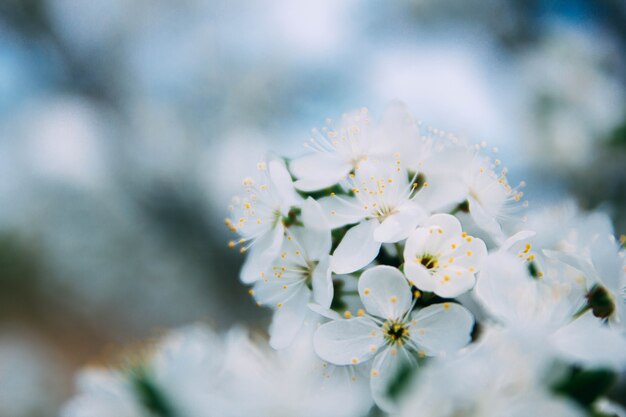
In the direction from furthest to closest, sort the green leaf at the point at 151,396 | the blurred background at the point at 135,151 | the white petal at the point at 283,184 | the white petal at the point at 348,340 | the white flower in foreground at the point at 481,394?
the blurred background at the point at 135,151 < the white petal at the point at 283,184 < the white petal at the point at 348,340 < the green leaf at the point at 151,396 < the white flower in foreground at the point at 481,394

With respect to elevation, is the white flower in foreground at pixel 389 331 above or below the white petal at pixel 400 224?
below

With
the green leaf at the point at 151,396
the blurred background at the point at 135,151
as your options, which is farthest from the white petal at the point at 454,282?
the blurred background at the point at 135,151

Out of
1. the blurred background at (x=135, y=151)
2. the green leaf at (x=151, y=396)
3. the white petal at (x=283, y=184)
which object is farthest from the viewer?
the blurred background at (x=135, y=151)

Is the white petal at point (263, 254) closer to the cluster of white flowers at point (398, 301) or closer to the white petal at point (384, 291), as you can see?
the cluster of white flowers at point (398, 301)

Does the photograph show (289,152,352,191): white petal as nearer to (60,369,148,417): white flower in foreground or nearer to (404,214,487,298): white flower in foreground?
(404,214,487,298): white flower in foreground

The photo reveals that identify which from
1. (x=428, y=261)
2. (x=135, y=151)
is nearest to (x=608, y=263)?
(x=428, y=261)

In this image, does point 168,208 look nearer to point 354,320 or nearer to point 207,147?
point 207,147

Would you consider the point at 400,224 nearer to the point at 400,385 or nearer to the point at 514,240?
the point at 514,240
